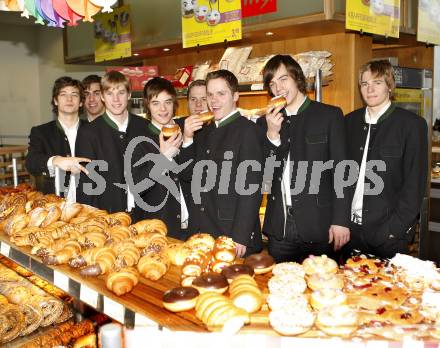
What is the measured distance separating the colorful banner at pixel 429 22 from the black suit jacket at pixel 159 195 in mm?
2709

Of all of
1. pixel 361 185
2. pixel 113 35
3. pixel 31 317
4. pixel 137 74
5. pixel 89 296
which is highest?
pixel 113 35

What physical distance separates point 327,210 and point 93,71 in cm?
892

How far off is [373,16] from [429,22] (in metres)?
1.13

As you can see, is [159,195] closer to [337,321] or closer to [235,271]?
[235,271]

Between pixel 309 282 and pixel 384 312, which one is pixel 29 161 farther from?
pixel 384 312

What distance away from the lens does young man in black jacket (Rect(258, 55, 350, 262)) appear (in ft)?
10.0

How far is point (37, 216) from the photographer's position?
2.64 metres

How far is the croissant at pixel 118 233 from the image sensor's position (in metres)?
2.23

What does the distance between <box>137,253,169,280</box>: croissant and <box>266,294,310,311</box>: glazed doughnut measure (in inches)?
19.0

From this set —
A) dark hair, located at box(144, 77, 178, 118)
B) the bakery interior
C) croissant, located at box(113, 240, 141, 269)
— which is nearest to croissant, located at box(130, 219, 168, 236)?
the bakery interior

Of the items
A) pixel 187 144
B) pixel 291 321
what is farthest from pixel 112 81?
pixel 291 321

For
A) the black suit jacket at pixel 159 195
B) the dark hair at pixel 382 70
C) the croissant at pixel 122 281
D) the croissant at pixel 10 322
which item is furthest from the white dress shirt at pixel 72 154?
the dark hair at pixel 382 70

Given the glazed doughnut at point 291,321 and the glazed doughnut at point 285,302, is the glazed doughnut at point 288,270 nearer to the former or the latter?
the glazed doughnut at point 285,302

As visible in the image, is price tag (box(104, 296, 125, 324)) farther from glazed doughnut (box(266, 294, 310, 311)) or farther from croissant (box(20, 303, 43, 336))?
croissant (box(20, 303, 43, 336))
